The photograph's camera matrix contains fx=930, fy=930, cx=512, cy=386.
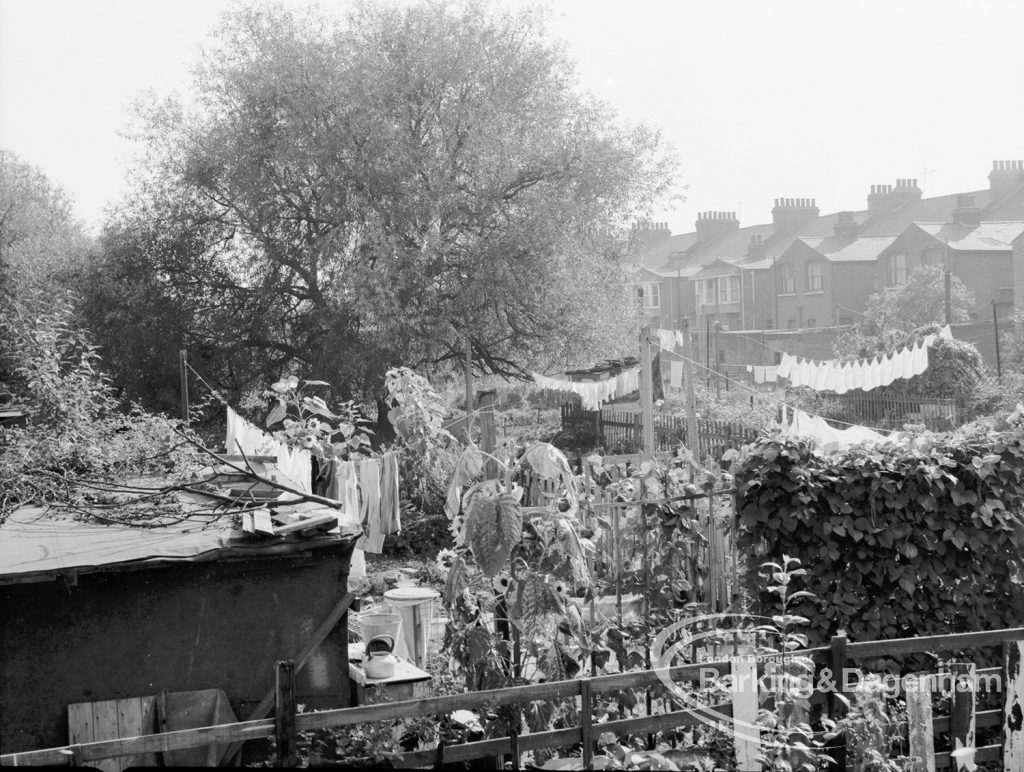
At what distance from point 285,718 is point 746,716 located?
69.7 inches

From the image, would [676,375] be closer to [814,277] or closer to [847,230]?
[814,277]

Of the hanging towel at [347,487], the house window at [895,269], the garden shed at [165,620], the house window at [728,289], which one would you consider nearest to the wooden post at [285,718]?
the garden shed at [165,620]

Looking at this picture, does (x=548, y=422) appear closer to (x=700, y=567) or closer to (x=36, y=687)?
(x=700, y=567)

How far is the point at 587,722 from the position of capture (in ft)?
12.2

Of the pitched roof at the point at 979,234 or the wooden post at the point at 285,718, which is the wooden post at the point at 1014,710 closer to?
the wooden post at the point at 285,718

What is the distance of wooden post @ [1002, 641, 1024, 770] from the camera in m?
3.87

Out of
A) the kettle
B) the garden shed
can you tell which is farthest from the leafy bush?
the kettle

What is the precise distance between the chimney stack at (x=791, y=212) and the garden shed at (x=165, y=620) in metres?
50.5

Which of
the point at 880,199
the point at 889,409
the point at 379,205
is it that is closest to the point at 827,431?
the point at 889,409

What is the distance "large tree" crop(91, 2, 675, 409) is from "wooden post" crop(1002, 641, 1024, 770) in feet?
54.7

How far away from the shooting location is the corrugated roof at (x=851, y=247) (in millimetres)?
43112

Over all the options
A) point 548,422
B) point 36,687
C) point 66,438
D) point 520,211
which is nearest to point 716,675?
point 36,687

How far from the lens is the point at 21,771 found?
3.05 metres

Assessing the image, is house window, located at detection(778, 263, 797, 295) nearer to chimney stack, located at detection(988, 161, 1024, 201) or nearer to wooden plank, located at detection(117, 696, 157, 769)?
chimney stack, located at detection(988, 161, 1024, 201)
